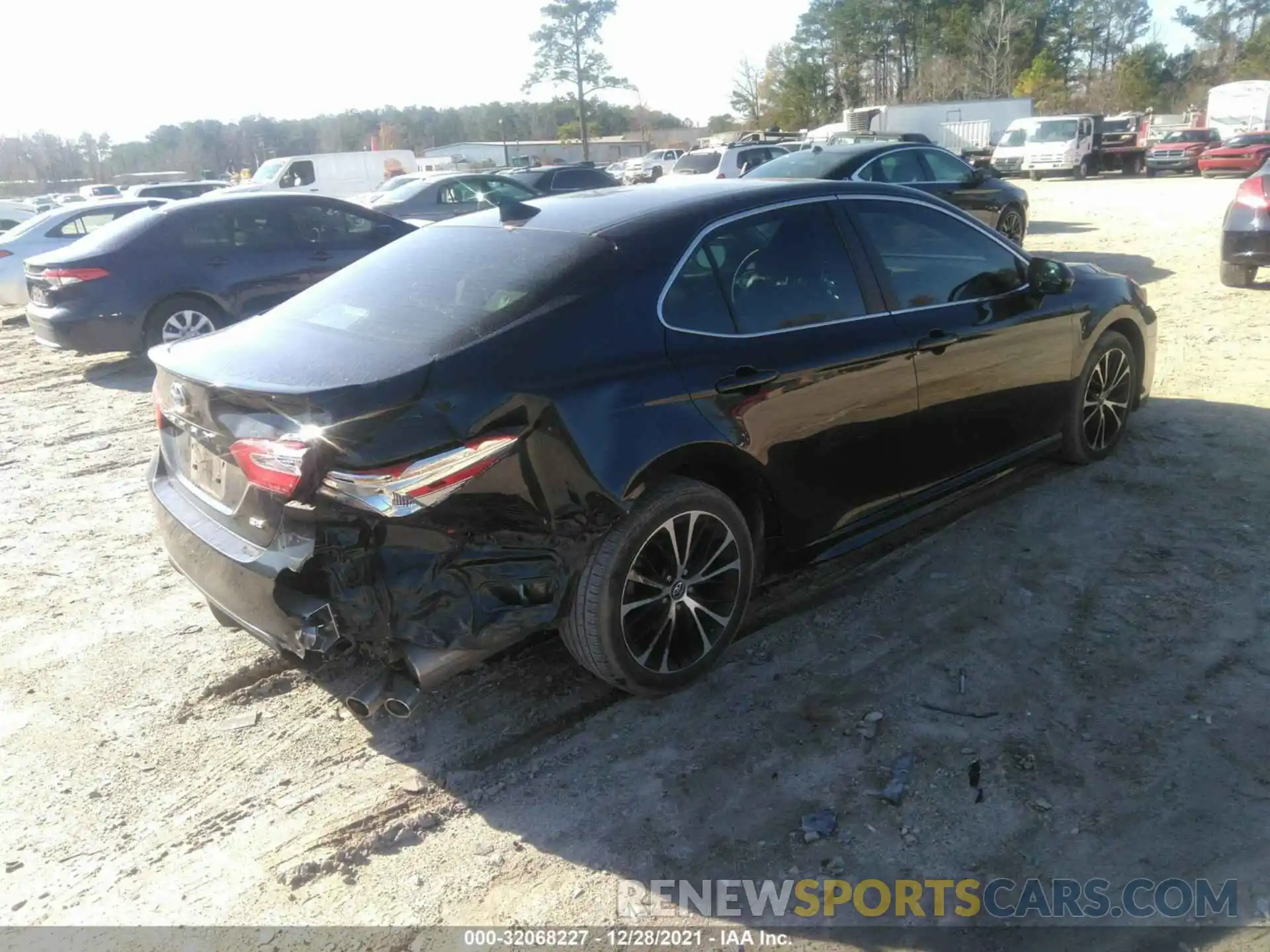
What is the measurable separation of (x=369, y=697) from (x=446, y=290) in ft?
4.73

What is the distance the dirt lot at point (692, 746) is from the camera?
9.04 feet

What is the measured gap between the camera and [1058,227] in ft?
56.6

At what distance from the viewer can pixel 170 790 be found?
3191 millimetres

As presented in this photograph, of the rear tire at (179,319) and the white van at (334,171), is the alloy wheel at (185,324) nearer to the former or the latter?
the rear tire at (179,319)

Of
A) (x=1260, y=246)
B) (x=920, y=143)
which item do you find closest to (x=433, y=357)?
(x=1260, y=246)

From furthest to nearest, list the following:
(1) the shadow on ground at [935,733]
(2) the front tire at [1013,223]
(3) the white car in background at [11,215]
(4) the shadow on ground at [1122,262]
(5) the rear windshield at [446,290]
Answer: (3) the white car in background at [11,215] → (2) the front tire at [1013,223] → (4) the shadow on ground at [1122,262] → (5) the rear windshield at [446,290] → (1) the shadow on ground at [935,733]

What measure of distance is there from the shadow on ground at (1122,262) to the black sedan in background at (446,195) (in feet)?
25.4

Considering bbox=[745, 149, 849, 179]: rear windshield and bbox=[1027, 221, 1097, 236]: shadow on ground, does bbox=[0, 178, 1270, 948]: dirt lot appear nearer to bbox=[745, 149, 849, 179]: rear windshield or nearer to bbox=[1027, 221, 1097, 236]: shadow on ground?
bbox=[745, 149, 849, 179]: rear windshield

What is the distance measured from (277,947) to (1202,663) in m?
3.20

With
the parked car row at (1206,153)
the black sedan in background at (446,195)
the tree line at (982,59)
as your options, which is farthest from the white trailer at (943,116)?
the black sedan in background at (446,195)

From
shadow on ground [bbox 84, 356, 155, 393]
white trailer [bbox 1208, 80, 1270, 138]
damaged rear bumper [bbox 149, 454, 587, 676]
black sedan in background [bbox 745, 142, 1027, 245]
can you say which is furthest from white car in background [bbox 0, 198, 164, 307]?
white trailer [bbox 1208, 80, 1270, 138]

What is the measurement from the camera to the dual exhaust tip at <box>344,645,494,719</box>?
292cm

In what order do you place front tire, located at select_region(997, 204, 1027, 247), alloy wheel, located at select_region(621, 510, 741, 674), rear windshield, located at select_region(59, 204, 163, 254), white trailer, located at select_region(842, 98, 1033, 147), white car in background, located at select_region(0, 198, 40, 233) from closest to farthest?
alloy wheel, located at select_region(621, 510, 741, 674), rear windshield, located at select_region(59, 204, 163, 254), front tire, located at select_region(997, 204, 1027, 247), white car in background, located at select_region(0, 198, 40, 233), white trailer, located at select_region(842, 98, 1033, 147)

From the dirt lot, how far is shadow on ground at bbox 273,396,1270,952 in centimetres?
1
